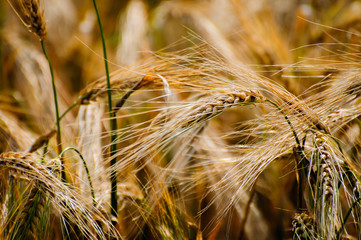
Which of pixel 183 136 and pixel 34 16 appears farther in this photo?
pixel 183 136

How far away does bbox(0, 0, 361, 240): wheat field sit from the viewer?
2.00 ft

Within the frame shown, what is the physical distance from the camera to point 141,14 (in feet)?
5.10

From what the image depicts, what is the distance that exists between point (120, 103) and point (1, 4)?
1.34 meters

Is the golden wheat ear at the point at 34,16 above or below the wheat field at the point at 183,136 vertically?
above

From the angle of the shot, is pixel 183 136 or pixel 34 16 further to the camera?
pixel 183 136

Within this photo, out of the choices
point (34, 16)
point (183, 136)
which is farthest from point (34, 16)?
point (183, 136)

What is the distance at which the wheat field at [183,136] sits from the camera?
24.0 inches

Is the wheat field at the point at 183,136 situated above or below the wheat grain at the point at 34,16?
below

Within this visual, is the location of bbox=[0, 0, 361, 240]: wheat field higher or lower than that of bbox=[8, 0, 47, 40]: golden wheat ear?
lower

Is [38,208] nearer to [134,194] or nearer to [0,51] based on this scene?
[134,194]

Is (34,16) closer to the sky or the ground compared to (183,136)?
closer to the sky

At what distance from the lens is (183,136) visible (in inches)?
31.7

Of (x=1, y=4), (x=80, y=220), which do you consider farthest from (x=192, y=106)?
(x=1, y=4)

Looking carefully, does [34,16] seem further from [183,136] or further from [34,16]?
[183,136]
